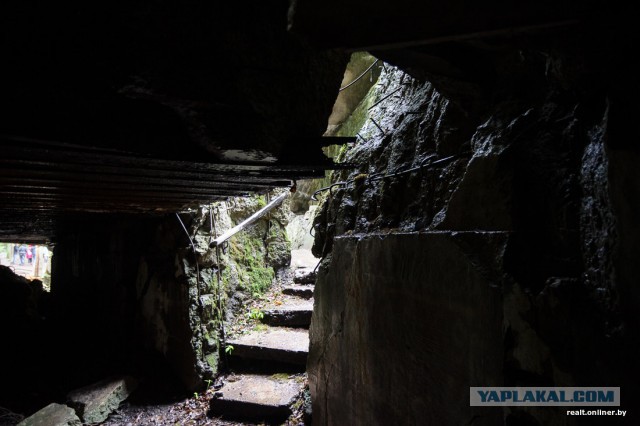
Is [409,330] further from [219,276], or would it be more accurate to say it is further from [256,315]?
[256,315]

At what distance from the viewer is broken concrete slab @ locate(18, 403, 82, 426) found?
5.68 m

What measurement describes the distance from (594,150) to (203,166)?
8.08ft

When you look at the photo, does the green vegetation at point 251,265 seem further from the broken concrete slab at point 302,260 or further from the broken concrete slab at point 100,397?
the broken concrete slab at point 100,397

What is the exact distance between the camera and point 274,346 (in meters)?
6.55

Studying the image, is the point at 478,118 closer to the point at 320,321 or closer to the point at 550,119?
the point at 550,119

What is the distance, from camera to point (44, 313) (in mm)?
12141

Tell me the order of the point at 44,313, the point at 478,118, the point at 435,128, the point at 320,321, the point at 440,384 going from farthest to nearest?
the point at 44,313 < the point at 320,321 < the point at 435,128 < the point at 478,118 < the point at 440,384

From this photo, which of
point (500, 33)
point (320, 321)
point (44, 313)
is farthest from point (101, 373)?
point (500, 33)

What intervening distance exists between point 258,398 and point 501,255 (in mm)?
5074

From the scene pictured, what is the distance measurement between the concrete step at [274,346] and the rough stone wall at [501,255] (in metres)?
2.88

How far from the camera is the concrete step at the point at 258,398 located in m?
5.54

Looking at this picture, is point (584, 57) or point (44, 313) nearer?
point (584, 57)

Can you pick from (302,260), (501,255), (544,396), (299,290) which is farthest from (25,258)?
(544,396)

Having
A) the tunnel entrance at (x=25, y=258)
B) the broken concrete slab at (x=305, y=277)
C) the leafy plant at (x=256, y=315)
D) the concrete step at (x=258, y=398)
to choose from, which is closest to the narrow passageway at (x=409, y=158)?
→ the concrete step at (x=258, y=398)
